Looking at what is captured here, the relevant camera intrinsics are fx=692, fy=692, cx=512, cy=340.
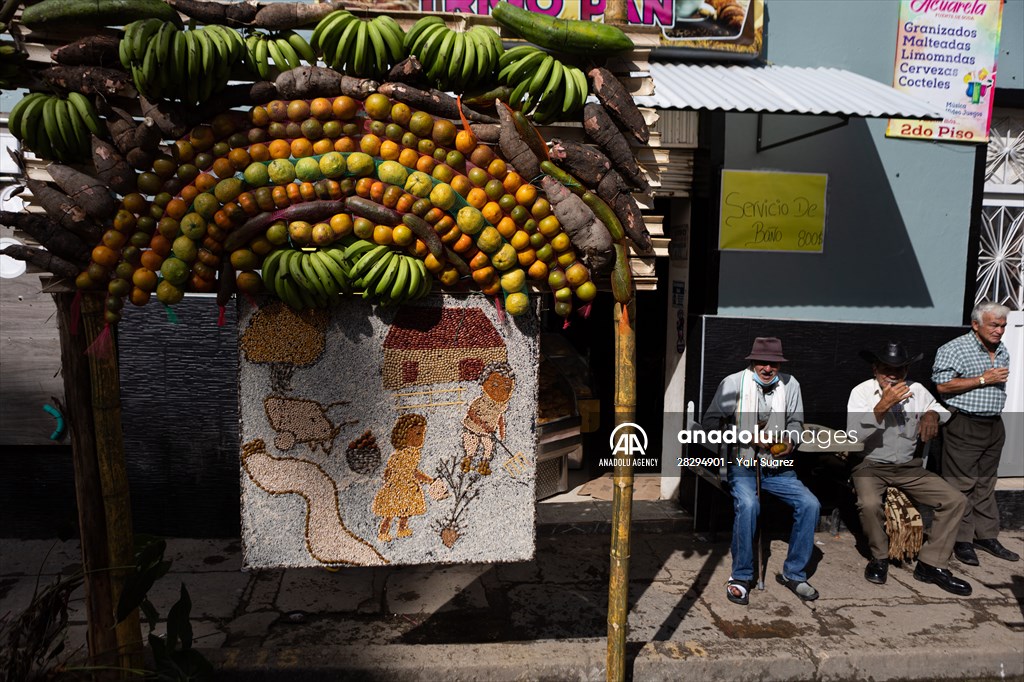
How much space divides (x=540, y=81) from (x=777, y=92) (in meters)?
2.79

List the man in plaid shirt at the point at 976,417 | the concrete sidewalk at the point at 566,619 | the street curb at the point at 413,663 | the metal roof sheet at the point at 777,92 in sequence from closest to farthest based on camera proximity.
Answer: the street curb at the point at 413,663 < the concrete sidewalk at the point at 566,619 < the metal roof sheet at the point at 777,92 < the man in plaid shirt at the point at 976,417

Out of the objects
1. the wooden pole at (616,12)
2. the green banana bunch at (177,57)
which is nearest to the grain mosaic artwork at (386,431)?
the green banana bunch at (177,57)

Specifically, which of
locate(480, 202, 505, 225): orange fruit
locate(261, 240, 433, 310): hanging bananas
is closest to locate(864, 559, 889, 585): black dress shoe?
locate(480, 202, 505, 225): orange fruit

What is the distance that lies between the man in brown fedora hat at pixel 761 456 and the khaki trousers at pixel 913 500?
2.10 ft

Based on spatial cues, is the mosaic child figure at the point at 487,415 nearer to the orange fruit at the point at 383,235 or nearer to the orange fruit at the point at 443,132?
the orange fruit at the point at 383,235

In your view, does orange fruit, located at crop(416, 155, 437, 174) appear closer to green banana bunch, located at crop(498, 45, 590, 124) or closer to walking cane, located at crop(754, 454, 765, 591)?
green banana bunch, located at crop(498, 45, 590, 124)

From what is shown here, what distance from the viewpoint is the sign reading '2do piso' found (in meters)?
→ 5.69

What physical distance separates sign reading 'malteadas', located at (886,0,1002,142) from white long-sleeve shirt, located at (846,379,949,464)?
90.3 inches

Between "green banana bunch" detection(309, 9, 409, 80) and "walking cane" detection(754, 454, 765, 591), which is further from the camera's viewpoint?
"walking cane" detection(754, 454, 765, 591)

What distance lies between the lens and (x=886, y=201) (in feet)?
Result: 19.4

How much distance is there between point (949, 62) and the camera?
227 inches

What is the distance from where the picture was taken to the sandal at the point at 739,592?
15.5 feet

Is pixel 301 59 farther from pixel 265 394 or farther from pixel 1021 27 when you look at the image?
pixel 1021 27

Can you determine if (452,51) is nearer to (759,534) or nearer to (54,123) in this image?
(54,123)
